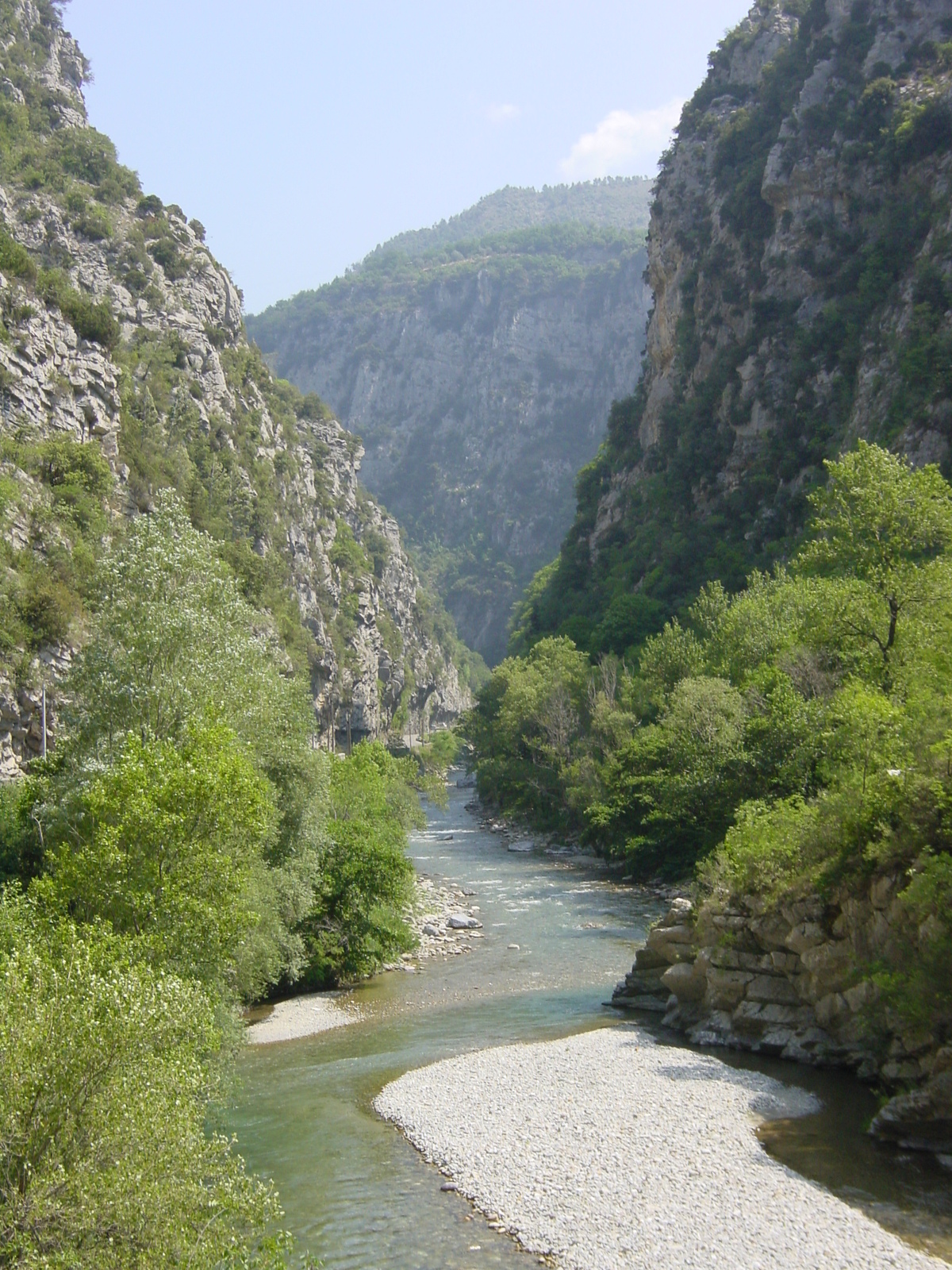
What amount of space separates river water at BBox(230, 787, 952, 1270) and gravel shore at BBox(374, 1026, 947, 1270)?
44 centimetres

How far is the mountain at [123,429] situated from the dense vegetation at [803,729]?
18.2 meters

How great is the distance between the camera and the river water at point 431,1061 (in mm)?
13250

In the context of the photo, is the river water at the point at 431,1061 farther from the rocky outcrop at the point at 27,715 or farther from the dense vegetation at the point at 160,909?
the rocky outcrop at the point at 27,715

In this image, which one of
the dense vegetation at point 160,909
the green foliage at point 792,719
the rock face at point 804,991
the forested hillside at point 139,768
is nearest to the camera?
the dense vegetation at point 160,909

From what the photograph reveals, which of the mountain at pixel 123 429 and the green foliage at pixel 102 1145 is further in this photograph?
the mountain at pixel 123 429

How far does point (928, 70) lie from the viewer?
216 ft

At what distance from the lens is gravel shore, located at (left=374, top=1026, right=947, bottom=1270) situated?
490 inches

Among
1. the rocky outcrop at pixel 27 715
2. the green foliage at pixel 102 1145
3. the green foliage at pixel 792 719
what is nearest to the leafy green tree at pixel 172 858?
the green foliage at pixel 102 1145

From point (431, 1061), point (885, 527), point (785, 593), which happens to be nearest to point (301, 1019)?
point (431, 1061)

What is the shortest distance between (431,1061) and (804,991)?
7768 millimetres

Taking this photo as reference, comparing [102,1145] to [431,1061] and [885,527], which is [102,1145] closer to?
[431,1061]

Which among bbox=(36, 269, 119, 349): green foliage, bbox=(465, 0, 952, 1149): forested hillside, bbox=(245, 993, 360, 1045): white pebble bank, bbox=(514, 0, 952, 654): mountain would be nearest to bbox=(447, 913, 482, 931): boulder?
bbox=(245, 993, 360, 1045): white pebble bank

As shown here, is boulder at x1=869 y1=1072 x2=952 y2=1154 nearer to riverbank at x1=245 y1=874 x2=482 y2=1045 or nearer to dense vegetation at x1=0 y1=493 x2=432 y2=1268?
dense vegetation at x1=0 y1=493 x2=432 y2=1268

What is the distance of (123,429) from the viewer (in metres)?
56.5
